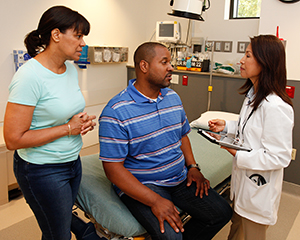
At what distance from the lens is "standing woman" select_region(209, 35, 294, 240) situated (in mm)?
1408

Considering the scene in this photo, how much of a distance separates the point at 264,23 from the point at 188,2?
31.5 inches

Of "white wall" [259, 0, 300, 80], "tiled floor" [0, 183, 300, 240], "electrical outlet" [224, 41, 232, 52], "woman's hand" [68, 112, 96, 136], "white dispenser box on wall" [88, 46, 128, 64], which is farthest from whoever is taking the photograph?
"white dispenser box on wall" [88, 46, 128, 64]

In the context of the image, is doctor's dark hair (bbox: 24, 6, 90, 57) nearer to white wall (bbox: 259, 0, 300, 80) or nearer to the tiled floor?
the tiled floor

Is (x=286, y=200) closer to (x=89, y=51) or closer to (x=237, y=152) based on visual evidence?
(x=237, y=152)

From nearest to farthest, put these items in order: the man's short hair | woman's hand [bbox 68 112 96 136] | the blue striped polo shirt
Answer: woman's hand [bbox 68 112 96 136]
the blue striped polo shirt
the man's short hair

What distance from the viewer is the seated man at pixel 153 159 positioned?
4.86 feet

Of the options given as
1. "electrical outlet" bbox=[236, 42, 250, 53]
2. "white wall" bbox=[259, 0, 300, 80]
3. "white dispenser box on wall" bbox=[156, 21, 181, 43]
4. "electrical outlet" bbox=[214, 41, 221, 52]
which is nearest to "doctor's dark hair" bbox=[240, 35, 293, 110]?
"white wall" bbox=[259, 0, 300, 80]

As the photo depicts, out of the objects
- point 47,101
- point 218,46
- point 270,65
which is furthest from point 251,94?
point 218,46

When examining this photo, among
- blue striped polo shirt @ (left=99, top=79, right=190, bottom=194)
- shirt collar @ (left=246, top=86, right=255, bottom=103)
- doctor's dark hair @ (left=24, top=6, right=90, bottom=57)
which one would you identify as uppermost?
doctor's dark hair @ (left=24, top=6, right=90, bottom=57)

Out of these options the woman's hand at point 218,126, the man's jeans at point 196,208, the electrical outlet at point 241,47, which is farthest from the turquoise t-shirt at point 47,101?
the electrical outlet at point 241,47

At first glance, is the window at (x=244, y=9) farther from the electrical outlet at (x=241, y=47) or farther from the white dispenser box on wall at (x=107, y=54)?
the white dispenser box on wall at (x=107, y=54)

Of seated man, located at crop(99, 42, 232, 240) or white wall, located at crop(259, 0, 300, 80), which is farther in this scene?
white wall, located at crop(259, 0, 300, 80)

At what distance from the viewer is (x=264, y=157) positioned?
1.42 metres

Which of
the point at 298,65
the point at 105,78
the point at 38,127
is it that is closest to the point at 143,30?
the point at 105,78
